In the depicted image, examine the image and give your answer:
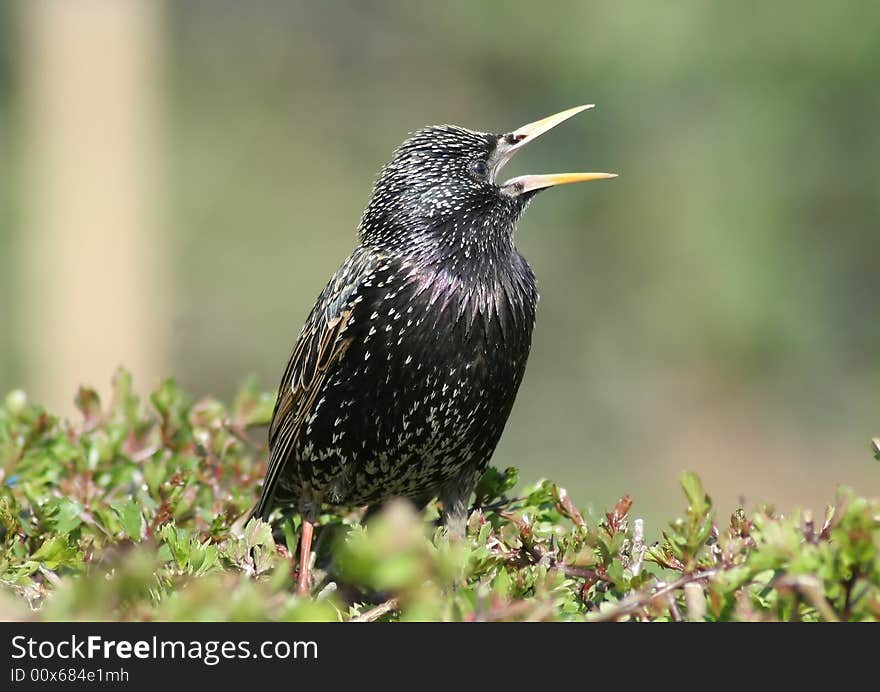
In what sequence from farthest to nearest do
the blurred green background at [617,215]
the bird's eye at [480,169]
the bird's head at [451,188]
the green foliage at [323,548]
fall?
the blurred green background at [617,215]
the bird's eye at [480,169]
the bird's head at [451,188]
the green foliage at [323,548]

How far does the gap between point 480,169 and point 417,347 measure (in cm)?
77

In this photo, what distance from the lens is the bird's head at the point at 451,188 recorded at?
11.6 feet

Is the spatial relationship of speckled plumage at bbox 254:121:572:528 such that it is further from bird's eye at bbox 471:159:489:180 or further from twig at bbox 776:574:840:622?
twig at bbox 776:574:840:622

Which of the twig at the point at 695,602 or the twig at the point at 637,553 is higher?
the twig at the point at 637,553

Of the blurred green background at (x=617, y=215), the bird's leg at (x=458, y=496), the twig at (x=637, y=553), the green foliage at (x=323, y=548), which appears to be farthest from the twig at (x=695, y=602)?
the blurred green background at (x=617, y=215)

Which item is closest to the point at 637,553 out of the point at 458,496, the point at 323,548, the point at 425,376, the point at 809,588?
the point at 809,588

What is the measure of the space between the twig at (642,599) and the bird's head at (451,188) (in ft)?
5.04

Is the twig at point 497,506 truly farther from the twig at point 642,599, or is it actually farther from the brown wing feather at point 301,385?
the twig at point 642,599

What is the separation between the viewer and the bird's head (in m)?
3.54

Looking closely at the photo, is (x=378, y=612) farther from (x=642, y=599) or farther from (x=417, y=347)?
(x=417, y=347)

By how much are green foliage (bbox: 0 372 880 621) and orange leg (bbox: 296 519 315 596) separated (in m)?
0.04
